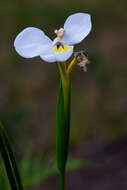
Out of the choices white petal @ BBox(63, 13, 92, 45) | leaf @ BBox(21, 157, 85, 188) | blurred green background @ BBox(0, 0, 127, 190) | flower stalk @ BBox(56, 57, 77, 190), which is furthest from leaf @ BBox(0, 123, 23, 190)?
blurred green background @ BBox(0, 0, 127, 190)

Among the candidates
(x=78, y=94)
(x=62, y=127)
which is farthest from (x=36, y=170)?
(x=78, y=94)

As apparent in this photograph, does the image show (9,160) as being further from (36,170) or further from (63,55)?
(36,170)

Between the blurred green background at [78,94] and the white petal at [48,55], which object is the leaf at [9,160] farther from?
the blurred green background at [78,94]

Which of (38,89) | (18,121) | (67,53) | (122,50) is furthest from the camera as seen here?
(122,50)

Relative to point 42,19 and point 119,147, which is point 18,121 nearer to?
point 119,147

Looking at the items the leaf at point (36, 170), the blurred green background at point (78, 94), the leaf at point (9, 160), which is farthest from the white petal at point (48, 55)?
the blurred green background at point (78, 94)

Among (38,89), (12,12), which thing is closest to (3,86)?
(38,89)

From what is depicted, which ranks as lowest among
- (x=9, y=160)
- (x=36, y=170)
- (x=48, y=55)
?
(x=36, y=170)
